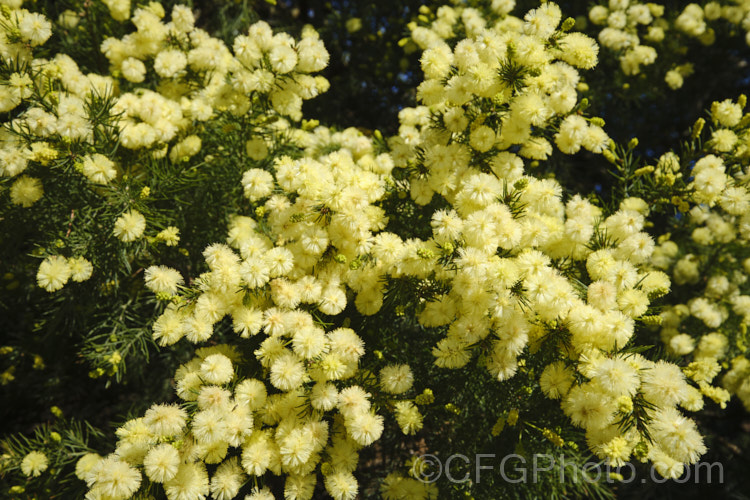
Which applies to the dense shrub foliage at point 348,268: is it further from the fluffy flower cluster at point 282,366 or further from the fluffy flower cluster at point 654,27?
the fluffy flower cluster at point 654,27

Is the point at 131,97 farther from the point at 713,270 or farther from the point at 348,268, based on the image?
the point at 713,270

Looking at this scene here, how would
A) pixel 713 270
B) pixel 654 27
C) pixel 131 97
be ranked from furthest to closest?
pixel 654 27 → pixel 713 270 → pixel 131 97

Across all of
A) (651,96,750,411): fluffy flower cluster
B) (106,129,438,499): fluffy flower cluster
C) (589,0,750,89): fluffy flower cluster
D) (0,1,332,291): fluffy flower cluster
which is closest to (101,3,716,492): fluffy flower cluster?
(106,129,438,499): fluffy flower cluster

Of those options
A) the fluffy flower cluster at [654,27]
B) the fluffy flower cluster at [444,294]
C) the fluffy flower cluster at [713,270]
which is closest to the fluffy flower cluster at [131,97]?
the fluffy flower cluster at [444,294]

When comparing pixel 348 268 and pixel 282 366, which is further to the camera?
pixel 348 268

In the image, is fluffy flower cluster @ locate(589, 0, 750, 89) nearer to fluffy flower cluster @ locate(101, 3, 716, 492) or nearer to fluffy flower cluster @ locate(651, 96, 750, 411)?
fluffy flower cluster @ locate(651, 96, 750, 411)

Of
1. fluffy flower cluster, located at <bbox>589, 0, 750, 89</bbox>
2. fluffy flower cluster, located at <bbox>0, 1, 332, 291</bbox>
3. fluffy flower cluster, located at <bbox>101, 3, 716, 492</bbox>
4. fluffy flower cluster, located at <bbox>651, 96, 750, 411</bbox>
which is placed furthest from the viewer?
fluffy flower cluster, located at <bbox>589, 0, 750, 89</bbox>

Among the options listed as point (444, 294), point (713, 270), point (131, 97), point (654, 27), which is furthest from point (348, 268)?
point (654, 27)

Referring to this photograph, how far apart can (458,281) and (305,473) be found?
2.66 ft

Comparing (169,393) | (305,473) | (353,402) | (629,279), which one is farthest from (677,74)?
(169,393)

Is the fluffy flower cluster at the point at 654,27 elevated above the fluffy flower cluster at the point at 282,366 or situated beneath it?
elevated above

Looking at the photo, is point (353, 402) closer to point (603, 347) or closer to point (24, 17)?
point (603, 347)

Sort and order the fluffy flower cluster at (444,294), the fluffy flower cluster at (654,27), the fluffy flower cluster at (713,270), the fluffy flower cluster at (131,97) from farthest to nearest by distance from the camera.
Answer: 1. the fluffy flower cluster at (654,27)
2. the fluffy flower cluster at (713,270)
3. the fluffy flower cluster at (131,97)
4. the fluffy flower cluster at (444,294)

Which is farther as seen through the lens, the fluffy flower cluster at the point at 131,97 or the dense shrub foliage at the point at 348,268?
the fluffy flower cluster at the point at 131,97
